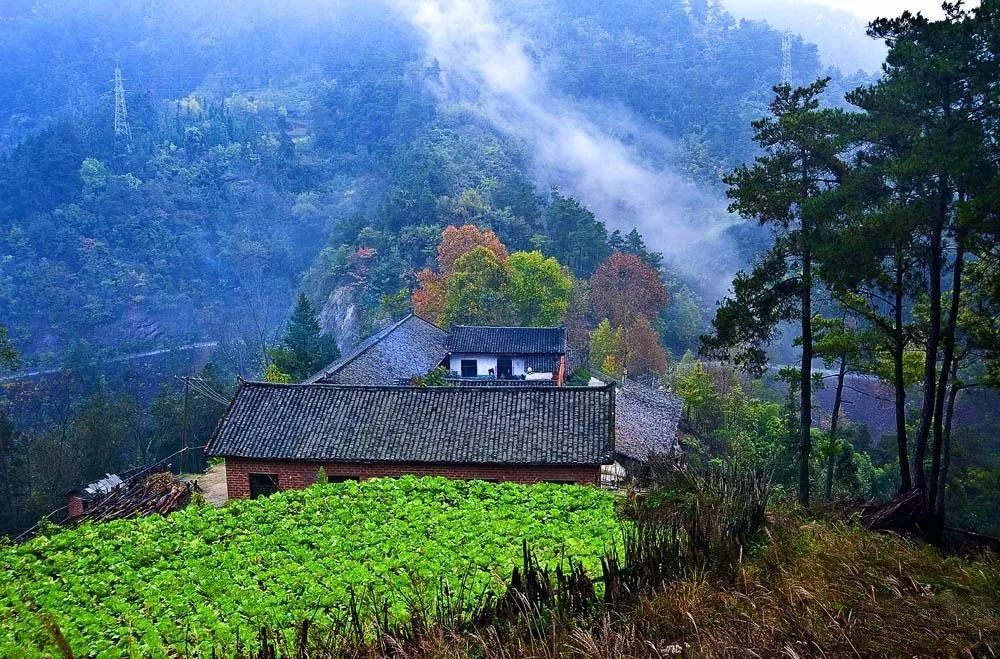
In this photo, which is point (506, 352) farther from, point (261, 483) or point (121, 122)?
point (121, 122)

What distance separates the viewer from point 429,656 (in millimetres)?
4316

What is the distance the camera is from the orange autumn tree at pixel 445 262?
34844 mm

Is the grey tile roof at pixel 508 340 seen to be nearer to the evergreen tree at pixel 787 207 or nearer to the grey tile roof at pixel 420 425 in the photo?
the grey tile roof at pixel 420 425

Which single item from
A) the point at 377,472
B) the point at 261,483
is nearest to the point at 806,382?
the point at 377,472

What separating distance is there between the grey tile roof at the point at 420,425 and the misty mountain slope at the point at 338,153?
23042mm

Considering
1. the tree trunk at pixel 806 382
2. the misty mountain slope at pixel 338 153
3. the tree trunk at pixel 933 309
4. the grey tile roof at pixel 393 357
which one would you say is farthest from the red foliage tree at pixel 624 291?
the tree trunk at pixel 933 309

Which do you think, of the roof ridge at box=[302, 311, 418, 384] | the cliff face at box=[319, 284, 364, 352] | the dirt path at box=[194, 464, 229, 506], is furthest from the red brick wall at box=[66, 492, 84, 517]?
the cliff face at box=[319, 284, 364, 352]

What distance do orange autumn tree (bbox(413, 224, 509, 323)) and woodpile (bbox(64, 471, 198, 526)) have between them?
59.1ft

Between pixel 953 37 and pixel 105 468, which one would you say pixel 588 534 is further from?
pixel 105 468

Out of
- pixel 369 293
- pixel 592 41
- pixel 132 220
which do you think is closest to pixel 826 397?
pixel 369 293

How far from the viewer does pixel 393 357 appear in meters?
26.4

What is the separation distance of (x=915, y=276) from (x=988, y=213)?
7.62 ft

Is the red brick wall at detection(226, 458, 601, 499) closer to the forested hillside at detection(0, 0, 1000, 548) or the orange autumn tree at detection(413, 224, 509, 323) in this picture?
the forested hillside at detection(0, 0, 1000, 548)

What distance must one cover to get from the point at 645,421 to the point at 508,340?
25.8 feet
